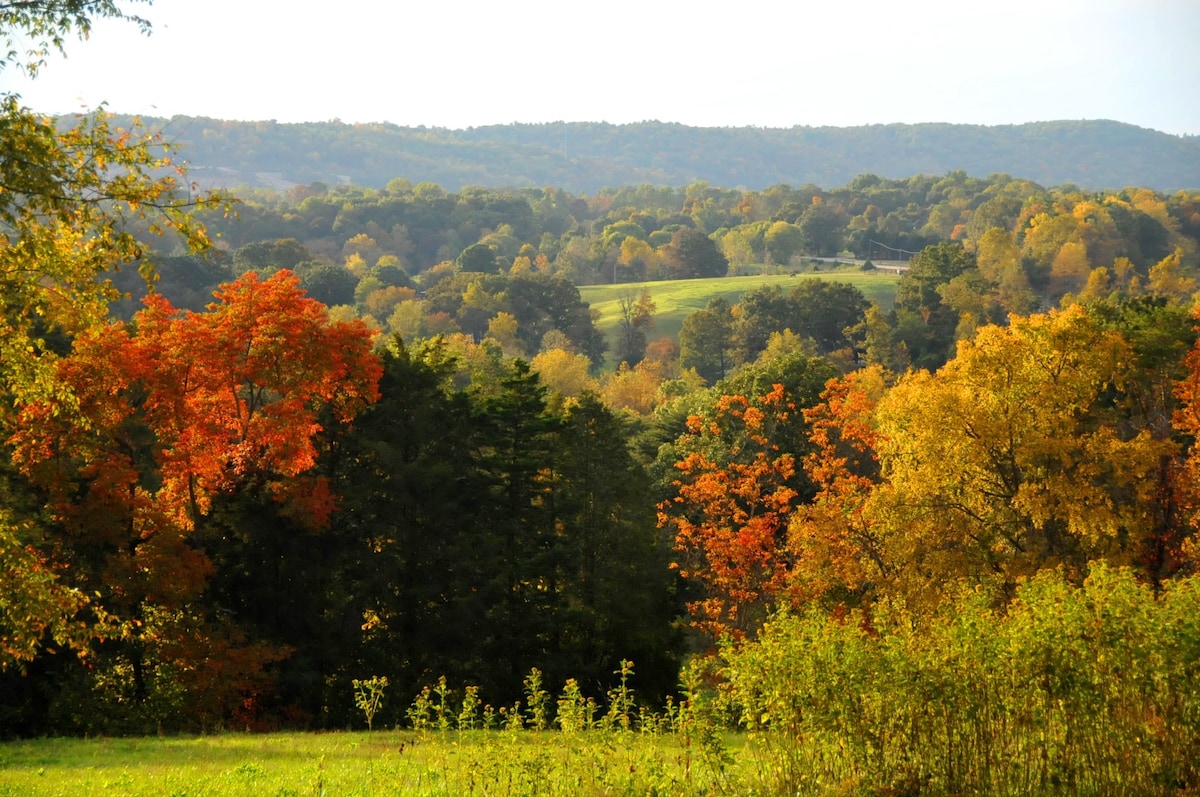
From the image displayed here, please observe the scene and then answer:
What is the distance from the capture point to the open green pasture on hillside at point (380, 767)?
11.7 metres

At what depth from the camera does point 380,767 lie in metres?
14.7

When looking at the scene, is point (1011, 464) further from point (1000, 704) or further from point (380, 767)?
point (380, 767)

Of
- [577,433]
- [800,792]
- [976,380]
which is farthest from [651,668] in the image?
[800,792]

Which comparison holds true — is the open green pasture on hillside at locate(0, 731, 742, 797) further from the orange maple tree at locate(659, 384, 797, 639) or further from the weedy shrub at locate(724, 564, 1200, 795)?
the orange maple tree at locate(659, 384, 797, 639)

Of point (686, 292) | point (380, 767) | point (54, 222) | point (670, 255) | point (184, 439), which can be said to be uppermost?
point (54, 222)

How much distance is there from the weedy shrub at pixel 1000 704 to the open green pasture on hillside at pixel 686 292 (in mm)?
111896

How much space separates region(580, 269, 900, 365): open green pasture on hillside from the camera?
130500 millimetres

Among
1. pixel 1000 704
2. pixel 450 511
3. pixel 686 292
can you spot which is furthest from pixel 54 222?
pixel 686 292

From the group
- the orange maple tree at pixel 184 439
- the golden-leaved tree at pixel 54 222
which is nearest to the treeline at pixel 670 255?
the orange maple tree at pixel 184 439

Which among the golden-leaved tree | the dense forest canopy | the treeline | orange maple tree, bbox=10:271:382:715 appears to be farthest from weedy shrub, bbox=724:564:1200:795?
the treeline

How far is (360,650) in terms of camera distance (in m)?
31.6

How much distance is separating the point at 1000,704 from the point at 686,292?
13439 cm

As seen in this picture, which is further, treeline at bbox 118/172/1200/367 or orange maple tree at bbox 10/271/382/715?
treeline at bbox 118/172/1200/367

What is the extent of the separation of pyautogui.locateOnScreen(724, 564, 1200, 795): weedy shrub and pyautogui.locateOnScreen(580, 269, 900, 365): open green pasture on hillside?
4405 inches
